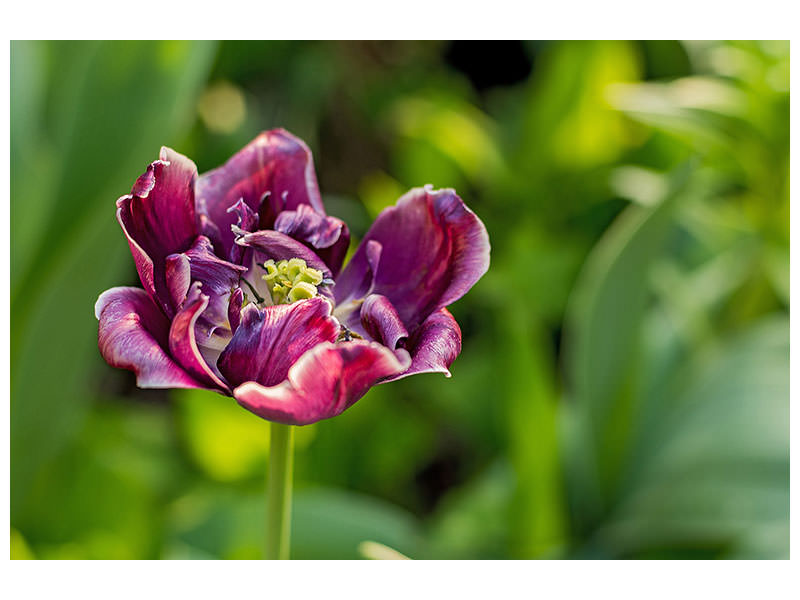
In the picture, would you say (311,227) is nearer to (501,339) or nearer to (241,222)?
(241,222)

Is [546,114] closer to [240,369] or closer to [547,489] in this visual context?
[547,489]

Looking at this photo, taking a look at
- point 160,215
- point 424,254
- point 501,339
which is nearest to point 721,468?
point 501,339

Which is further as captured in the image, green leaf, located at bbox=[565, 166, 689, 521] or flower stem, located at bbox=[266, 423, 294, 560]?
green leaf, located at bbox=[565, 166, 689, 521]

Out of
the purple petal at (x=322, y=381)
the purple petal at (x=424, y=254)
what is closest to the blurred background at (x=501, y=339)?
the purple petal at (x=424, y=254)

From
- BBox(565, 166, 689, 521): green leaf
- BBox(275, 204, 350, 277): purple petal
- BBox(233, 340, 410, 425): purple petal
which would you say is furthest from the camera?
BBox(565, 166, 689, 521): green leaf

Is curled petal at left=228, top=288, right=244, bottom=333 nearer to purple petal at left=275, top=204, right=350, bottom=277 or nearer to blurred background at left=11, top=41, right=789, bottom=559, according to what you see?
purple petal at left=275, top=204, right=350, bottom=277

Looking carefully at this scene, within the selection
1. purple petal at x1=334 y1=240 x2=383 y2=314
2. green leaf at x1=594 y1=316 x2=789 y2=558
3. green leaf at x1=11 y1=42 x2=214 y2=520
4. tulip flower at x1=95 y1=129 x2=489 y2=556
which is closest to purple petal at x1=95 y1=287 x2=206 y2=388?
tulip flower at x1=95 y1=129 x2=489 y2=556

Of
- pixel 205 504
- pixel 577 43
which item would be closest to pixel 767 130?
pixel 577 43
